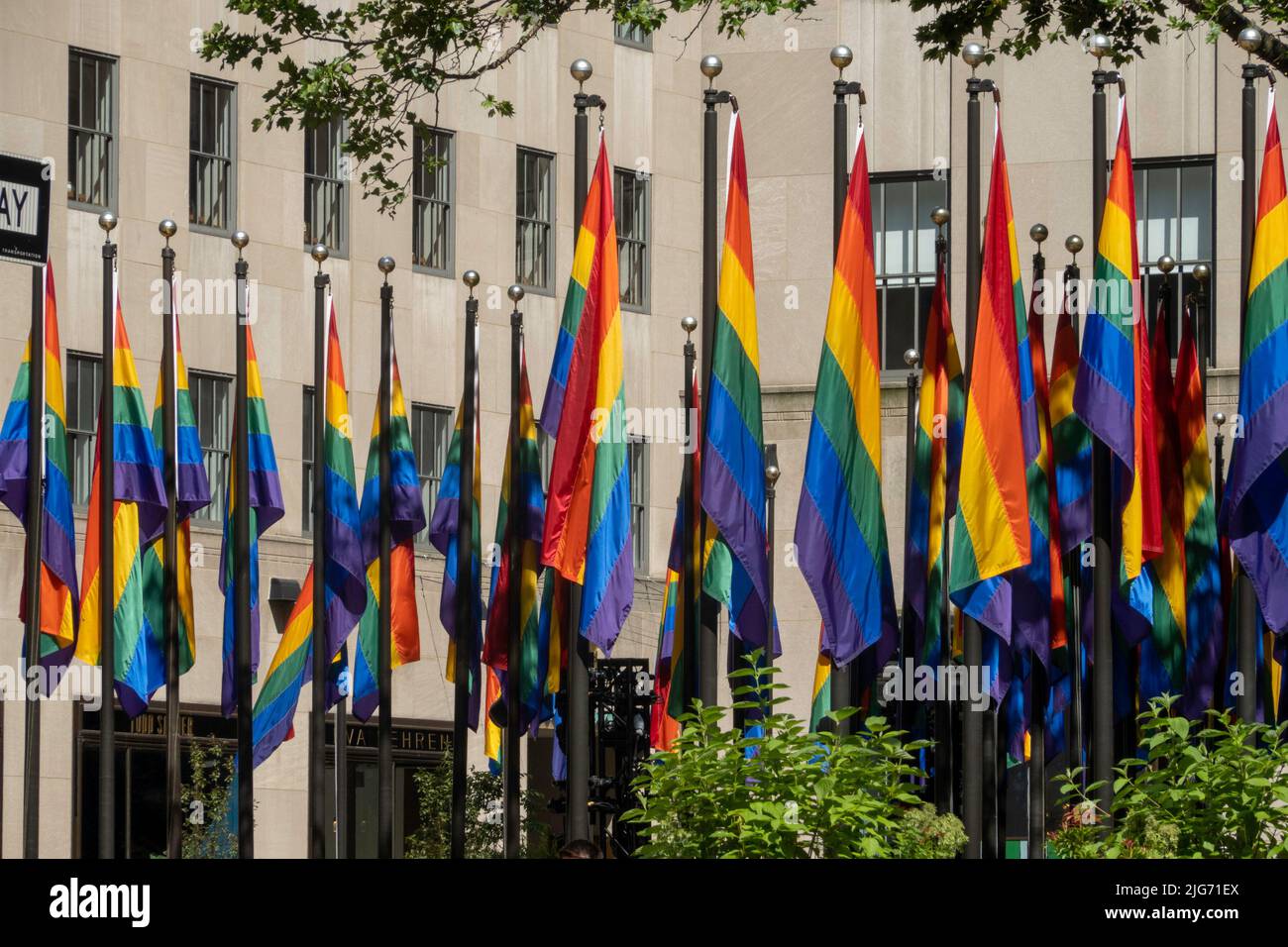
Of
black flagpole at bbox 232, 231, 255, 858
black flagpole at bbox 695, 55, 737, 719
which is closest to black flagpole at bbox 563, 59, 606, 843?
black flagpole at bbox 695, 55, 737, 719

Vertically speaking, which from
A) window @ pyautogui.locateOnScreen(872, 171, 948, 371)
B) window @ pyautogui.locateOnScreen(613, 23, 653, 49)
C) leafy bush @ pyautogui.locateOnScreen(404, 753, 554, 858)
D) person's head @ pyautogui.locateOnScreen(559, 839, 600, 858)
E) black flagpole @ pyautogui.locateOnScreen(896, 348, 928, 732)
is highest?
window @ pyautogui.locateOnScreen(613, 23, 653, 49)

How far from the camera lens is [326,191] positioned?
1485 inches

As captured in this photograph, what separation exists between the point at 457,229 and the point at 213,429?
5.83 meters

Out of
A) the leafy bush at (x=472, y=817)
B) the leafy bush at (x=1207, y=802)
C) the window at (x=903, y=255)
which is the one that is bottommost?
the leafy bush at (x=472, y=817)

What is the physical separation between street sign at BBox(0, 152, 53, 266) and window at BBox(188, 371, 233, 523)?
25.4 metres

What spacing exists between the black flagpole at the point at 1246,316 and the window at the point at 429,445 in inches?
572

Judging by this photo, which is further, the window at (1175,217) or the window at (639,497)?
the window at (639,497)

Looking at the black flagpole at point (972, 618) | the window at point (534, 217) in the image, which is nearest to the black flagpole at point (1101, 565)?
the black flagpole at point (972, 618)

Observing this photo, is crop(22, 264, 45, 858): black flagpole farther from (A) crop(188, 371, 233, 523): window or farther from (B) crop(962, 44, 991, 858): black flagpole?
(B) crop(962, 44, 991, 858): black flagpole

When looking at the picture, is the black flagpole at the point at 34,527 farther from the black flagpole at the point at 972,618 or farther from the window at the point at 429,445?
the window at the point at 429,445

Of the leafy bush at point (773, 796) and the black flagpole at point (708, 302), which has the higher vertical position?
the black flagpole at point (708, 302)

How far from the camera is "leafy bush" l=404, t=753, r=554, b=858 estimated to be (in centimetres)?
3173

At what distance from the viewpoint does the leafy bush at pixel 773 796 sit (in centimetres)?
1415
